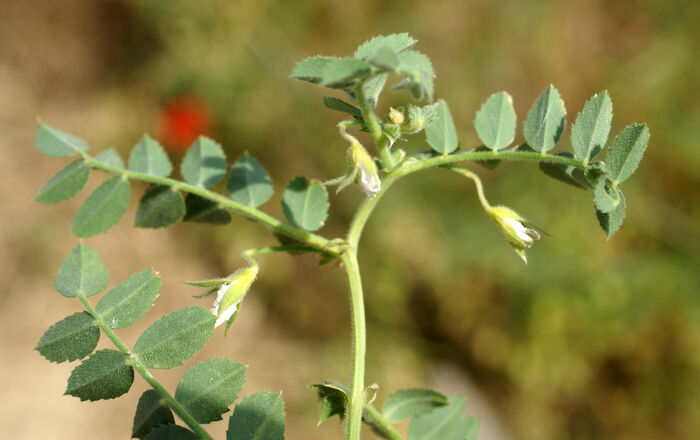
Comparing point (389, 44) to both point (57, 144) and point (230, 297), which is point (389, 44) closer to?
point (230, 297)

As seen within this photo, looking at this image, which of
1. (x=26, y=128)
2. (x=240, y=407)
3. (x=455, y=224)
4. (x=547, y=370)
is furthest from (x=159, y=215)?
(x=26, y=128)

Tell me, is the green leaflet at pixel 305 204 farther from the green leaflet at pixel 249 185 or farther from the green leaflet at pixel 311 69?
the green leaflet at pixel 311 69

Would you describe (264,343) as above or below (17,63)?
below

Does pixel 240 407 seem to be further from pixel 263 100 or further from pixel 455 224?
pixel 263 100

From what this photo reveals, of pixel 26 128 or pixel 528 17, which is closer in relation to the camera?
pixel 528 17

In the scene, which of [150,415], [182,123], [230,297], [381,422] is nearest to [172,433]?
[150,415]

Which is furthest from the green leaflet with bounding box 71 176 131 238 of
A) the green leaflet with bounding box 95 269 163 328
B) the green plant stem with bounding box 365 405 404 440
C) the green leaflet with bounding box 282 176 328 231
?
the green plant stem with bounding box 365 405 404 440

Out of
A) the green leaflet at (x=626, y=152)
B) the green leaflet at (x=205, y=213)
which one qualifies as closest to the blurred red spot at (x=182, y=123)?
the green leaflet at (x=205, y=213)
